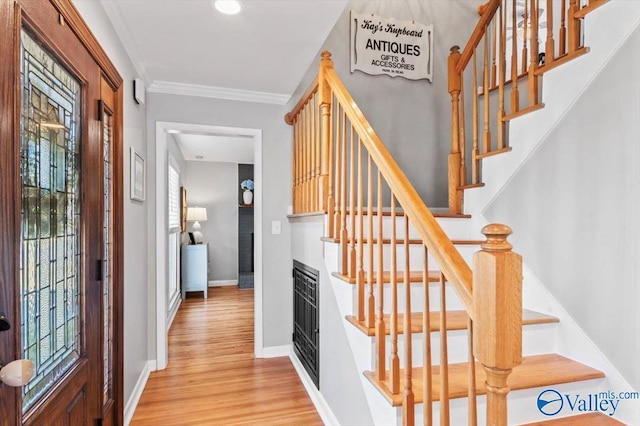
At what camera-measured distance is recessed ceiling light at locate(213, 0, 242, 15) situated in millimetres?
1789

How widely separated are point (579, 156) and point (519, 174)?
36 cm

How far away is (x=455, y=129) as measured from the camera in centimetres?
249

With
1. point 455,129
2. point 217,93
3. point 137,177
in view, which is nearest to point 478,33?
point 455,129

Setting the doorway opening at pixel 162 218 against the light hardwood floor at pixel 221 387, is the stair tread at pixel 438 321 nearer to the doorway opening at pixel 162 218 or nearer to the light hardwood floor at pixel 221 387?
the light hardwood floor at pixel 221 387

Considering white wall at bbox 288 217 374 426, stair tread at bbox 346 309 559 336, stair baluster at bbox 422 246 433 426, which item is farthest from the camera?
white wall at bbox 288 217 374 426

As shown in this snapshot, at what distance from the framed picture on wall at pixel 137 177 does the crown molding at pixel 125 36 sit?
2.03 feet

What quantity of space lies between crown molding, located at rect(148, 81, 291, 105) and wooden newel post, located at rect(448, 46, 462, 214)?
4.55 feet

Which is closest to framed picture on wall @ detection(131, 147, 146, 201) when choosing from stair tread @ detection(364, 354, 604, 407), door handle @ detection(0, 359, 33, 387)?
door handle @ detection(0, 359, 33, 387)

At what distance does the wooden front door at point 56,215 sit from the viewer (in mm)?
962

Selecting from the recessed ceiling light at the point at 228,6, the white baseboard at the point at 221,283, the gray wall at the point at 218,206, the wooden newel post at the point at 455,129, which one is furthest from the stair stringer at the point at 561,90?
the white baseboard at the point at 221,283

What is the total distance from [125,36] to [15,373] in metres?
1.94

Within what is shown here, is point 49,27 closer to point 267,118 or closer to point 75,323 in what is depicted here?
point 75,323

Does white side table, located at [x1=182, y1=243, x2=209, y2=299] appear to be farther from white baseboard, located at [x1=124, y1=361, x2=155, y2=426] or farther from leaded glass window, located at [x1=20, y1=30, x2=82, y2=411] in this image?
leaded glass window, located at [x1=20, y1=30, x2=82, y2=411]

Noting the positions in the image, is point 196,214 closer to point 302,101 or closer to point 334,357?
point 302,101
